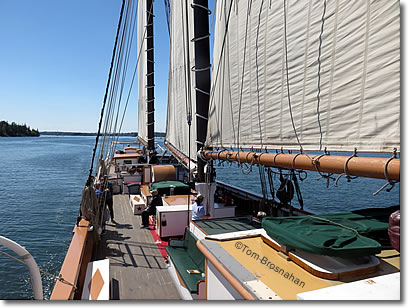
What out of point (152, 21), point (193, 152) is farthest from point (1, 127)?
point (193, 152)

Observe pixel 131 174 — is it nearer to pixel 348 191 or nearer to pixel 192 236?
pixel 192 236

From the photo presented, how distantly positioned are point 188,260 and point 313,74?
355 cm

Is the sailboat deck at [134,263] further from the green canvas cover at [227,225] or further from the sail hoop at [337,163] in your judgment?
the sail hoop at [337,163]

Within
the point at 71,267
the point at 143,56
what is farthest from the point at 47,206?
the point at 71,267

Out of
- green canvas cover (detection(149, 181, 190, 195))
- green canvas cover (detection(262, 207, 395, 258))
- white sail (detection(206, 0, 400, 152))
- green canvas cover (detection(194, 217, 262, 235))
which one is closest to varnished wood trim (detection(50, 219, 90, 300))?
green canvas cover (detection(194, 217, 262, 235))

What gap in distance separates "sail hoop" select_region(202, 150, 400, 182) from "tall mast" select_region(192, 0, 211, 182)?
7.95ft

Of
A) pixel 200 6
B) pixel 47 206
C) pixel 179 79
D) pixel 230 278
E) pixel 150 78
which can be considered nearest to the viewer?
pixel 230 278

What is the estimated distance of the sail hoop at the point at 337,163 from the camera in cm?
239

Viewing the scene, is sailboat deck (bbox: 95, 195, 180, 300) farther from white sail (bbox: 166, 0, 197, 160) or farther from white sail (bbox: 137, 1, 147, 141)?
white sail (bbox: 137, 1, 147, 141)

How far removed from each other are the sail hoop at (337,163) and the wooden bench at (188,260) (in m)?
1.76

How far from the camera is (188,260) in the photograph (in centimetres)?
484

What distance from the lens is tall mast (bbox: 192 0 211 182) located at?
7.11 metres

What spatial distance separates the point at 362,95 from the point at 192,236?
356 centimetres

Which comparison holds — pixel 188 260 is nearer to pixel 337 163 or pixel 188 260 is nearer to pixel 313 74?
pixel 337 163
